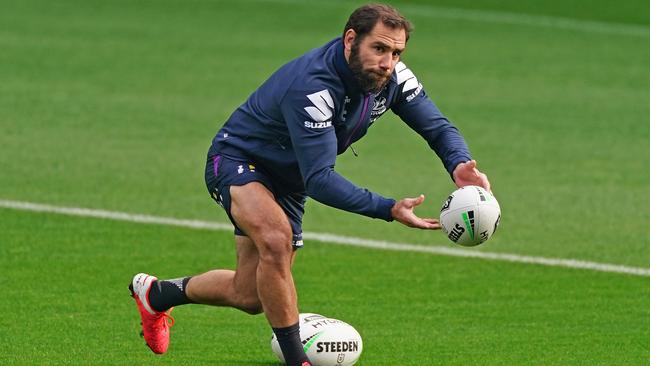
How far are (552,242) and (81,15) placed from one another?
14530 mm

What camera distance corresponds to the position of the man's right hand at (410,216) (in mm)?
8344

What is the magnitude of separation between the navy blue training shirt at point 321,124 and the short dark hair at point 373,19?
190 millimetres

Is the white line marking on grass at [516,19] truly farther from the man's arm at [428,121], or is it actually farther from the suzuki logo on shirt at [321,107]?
the suzuki logo on shirt at [321,107]

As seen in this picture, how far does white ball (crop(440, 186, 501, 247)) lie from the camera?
8750 millimetres

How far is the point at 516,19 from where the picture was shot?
92.0 ft

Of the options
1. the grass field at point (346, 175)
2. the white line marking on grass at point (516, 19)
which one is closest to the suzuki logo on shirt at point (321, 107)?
the grass field at point (346, 175)

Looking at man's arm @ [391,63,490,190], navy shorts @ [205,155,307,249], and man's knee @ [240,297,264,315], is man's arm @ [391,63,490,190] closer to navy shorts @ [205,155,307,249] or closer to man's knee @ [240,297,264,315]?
navy shorts @ [205,155,307,249]

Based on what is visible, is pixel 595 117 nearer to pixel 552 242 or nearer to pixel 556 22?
pixel 552 242

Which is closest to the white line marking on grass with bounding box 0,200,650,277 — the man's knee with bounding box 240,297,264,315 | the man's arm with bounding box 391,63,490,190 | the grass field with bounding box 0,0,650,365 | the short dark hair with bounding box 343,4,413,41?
the grass field with bounding box 0,0,650,365

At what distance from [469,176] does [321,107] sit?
3.66 ft

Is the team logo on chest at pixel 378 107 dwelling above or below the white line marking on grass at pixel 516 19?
above

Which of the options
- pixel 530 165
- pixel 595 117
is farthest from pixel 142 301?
pixel 595 117

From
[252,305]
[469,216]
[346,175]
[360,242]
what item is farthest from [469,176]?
[346,175]

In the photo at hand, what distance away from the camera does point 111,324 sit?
10.6 metres
